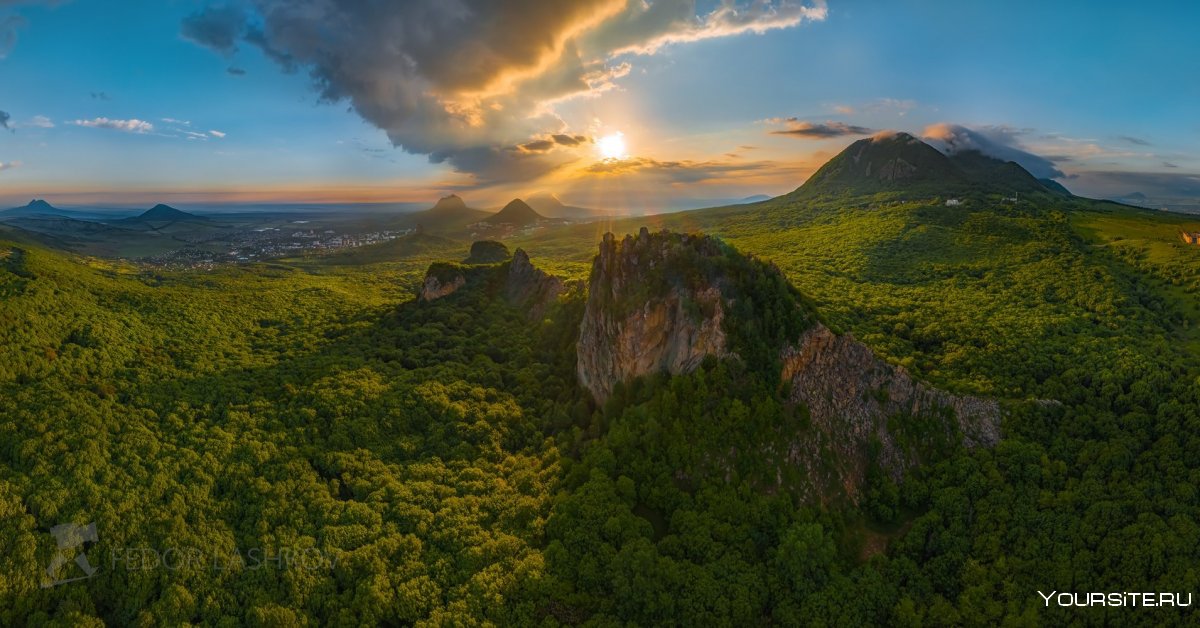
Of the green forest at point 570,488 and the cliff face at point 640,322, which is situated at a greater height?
the cliff face at point 640,322

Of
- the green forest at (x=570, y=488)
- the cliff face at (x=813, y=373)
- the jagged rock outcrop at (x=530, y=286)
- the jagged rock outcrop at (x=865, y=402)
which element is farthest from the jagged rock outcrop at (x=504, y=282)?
the jagged rock outcrop at (x=865, y=402)

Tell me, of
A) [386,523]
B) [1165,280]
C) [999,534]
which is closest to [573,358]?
[386,523]

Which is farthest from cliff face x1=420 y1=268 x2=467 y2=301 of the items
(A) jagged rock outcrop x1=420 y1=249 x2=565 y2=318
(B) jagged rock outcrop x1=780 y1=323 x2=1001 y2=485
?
(B) jagged rock outcrop x1=780 y1=323 x2=1001 y2=485

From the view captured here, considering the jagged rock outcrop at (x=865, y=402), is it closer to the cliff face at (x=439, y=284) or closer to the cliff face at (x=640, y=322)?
the cliff face at (x=640, y=322)

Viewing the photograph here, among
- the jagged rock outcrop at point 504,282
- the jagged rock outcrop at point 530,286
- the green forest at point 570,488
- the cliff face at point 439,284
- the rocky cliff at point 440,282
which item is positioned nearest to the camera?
the green forest at point 570,488

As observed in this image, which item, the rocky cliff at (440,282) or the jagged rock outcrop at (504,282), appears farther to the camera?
the rocky cliff at (440,282)

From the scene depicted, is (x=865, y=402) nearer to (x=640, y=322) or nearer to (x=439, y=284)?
(x=640, y=322)
